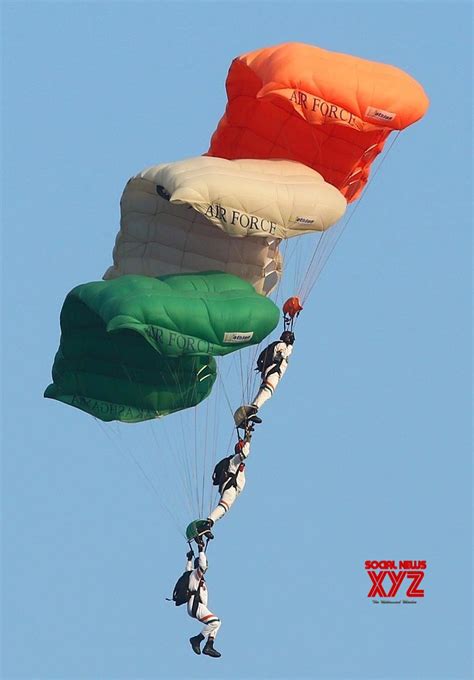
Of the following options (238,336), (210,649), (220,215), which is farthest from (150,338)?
(210,649)

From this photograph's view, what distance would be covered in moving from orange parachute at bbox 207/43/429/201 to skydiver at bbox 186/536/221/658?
595cm

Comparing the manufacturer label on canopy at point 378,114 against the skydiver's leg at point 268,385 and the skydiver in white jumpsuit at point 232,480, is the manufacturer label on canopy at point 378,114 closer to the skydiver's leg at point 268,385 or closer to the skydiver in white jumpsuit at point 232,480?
the skydiver's leg at point 268,385

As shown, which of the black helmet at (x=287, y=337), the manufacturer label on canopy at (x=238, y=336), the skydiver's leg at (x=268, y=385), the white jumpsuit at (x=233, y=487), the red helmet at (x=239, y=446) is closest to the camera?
the manufacturer label on canopy at (x=238, y=336)

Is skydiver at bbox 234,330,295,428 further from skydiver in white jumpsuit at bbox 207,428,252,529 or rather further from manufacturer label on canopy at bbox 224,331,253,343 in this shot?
manufacturer label on canopy at bbox 224,331,253,343

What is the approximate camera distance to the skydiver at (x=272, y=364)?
101ft

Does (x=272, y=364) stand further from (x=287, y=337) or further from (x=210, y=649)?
(x=210, y=649)

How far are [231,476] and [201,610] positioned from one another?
6.76ft

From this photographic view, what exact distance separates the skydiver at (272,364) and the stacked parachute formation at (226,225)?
15.3 inches

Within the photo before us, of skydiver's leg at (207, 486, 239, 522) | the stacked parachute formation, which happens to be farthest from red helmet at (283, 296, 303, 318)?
skydiver's leg at (207, 486, 239, 522)

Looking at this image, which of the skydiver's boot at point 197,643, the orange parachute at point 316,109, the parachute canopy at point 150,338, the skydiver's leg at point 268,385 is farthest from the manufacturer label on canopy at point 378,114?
the skydiver's boot at point 197,643

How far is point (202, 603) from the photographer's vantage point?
2872 cm

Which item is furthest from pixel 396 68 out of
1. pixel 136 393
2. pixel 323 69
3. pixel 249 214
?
pixel 136 393

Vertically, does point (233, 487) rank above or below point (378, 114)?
below

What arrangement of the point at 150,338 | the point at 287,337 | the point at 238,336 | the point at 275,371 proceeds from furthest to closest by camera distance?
1. the point at 287,337
2. the point at 275,371
3. the point at 238,336
4. the point at 150,338
